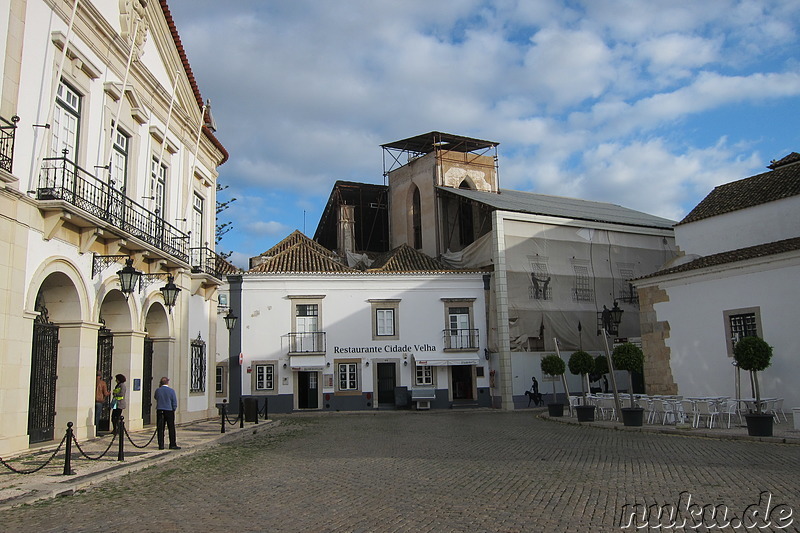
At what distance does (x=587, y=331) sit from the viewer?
32.8 metres

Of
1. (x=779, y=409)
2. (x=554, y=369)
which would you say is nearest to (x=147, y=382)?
(x=554, y=369)

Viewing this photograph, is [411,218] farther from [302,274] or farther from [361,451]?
[361,451]

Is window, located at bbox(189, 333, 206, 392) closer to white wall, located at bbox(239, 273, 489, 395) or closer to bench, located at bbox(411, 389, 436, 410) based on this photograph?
white wall, located at bbox(239, 273, 489, 395)

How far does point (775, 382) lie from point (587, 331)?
13.7 m

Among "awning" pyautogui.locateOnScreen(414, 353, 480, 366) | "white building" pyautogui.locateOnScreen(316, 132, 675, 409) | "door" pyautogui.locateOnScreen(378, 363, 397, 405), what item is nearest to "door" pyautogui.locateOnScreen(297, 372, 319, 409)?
"door" pyautogui.locateOnScreen(378, 363, 397, 405)

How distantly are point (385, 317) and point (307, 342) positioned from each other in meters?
3.72

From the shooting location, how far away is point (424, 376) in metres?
30.6

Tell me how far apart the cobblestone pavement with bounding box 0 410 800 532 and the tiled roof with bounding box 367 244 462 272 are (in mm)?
16770

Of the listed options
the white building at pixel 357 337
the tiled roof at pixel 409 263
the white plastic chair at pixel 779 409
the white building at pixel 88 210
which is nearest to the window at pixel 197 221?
the white building at pixel 88 210

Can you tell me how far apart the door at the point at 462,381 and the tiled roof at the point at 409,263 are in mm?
4727

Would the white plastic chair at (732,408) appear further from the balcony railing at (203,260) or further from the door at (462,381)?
the balcony railing at (203,260)

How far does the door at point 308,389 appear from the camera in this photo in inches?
1195

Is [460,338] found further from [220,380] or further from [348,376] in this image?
[220,380]

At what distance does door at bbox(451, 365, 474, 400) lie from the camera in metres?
31.4
